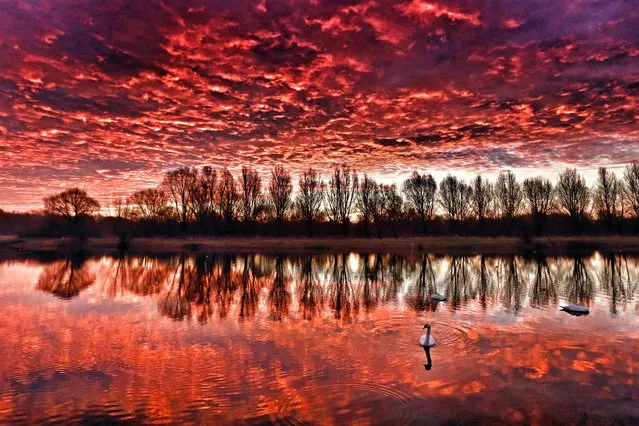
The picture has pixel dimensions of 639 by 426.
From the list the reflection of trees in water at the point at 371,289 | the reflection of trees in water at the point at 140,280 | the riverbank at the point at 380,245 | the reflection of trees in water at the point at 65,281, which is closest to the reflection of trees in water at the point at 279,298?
the reflection of trees in water at the point at 371,289

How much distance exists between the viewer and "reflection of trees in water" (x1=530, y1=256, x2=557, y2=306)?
20688 mm

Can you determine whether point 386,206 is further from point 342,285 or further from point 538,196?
point 342,285

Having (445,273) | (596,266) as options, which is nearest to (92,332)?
(445,273)

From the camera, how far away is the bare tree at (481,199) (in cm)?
8956

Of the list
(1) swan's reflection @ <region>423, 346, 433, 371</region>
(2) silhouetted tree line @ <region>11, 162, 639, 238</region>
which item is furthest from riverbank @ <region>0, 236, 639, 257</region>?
(1) swan's reflection @ <region>423, 346, 433, 371</region>

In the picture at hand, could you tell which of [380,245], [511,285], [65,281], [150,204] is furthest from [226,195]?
[511,285]

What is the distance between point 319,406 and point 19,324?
1550 centimetres

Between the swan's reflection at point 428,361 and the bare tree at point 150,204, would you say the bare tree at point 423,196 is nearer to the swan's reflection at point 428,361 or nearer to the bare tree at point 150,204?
the bare tree at point 150,204

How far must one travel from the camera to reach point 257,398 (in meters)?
8.95

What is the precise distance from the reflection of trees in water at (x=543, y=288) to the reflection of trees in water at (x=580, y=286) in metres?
0.84

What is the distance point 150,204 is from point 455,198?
257 feet

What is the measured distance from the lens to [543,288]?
24.5m

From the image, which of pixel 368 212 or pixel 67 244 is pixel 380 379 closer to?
pixel 368 212

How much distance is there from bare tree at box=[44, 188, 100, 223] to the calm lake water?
80.9 meters
